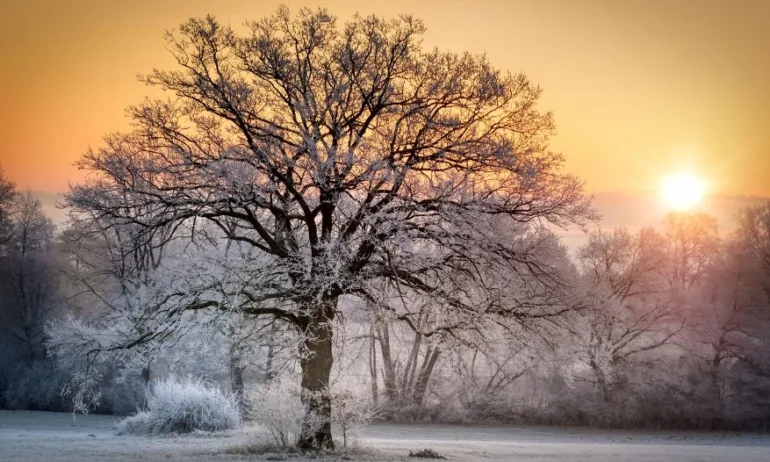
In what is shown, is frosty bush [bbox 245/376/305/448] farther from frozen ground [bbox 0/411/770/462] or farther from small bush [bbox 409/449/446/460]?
small bush [bbox 409/449/446/460]

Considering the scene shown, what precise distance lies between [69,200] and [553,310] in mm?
12353

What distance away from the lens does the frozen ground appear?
19.6m

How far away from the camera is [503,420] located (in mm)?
40500

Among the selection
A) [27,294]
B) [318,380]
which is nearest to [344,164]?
[318,380]

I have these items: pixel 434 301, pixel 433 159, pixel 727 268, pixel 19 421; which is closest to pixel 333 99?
pixel 433 159

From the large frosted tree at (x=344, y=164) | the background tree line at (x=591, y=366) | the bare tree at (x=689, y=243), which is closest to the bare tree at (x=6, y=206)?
the background tree line at (x=591, y=366)

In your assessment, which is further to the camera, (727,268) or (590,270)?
(727,268)

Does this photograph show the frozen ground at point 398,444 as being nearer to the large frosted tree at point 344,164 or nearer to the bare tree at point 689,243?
the large frosted tree at point 344,164

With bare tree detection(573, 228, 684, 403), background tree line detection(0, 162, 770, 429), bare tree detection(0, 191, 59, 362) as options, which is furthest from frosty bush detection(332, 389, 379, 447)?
bare tree detection(0, 191, 59, 362)

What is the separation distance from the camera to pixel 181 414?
26.8 m

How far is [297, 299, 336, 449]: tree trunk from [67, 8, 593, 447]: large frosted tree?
0.14 ft

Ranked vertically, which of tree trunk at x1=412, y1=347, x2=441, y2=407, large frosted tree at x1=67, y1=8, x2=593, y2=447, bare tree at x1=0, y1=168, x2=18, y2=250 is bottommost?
tree trunk at x1=412, y1=347, x2=441, y2=407

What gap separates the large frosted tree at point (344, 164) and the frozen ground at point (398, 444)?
11.8ft

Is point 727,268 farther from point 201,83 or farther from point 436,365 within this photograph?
point 201,83
